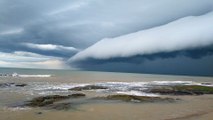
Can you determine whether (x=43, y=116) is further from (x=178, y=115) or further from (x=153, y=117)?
(x=178, y=115)

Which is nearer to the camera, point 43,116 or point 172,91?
point 43,116

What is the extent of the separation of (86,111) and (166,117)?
27.1ft

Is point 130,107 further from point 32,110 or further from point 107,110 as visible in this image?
point 32,110

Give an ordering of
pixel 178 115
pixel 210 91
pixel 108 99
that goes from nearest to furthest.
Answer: pixel 178 115 → pixel 108 99 → pixel 210 91

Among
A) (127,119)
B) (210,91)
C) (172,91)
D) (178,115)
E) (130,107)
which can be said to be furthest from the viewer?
(210,91)

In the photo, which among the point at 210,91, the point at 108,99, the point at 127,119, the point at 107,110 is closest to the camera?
the point at 127,119

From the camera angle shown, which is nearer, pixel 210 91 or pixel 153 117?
pixel 153 117

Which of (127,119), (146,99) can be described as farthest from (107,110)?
(146,99)

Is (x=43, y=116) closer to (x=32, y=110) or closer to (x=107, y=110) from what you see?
(x=32, y=110)

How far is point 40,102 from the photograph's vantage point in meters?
35.2

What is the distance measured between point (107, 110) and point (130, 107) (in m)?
3.57

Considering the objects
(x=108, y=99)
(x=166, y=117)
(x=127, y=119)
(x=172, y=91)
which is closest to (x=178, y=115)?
(x=166, y=117)

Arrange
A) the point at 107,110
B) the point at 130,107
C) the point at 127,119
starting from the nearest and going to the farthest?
the point at 127,119 < the point at 107,110 < the point at 130,107

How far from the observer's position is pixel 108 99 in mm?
39906
